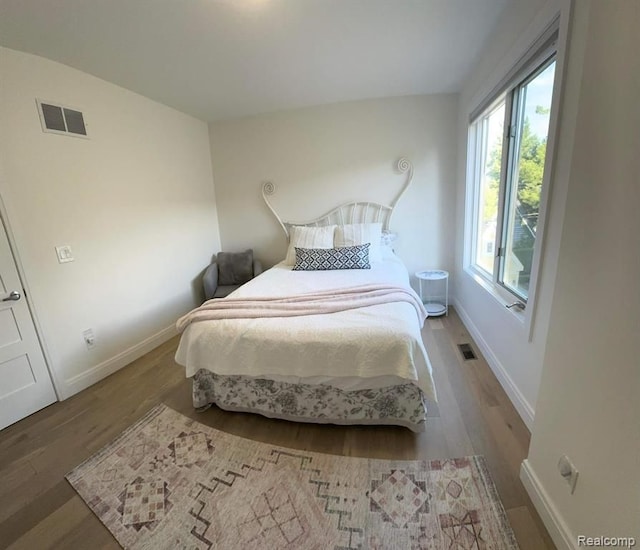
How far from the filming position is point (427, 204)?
10.7 ft

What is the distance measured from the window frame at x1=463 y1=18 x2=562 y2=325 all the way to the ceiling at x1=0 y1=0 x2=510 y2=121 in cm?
44

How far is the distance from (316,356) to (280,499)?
664 millimetres

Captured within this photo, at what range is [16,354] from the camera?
74.7 inches

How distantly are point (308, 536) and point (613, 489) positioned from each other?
106 cm

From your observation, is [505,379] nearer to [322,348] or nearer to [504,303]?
[504,303]

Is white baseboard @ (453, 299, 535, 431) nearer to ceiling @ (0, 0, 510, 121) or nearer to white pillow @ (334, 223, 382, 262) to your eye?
white pillow @ (334, 223, 382, 262)

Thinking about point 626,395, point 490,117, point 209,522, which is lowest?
point 209,522

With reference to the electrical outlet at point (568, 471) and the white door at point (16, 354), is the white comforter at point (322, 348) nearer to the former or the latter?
the electrical outlet at point (568, 471)

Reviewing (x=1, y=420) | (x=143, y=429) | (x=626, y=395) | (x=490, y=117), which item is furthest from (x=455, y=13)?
(x=1, y=420)

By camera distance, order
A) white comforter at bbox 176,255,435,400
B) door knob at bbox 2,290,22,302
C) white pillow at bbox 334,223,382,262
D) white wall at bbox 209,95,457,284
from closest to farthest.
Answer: white comforter at bbox 176,255,435,400
door knob at bbox 2,290,22,302
white pillow at bbox 334,223,382,262
white wall at bbox 209,95,457,284

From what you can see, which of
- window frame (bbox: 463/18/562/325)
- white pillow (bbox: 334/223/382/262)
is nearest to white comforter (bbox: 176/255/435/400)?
window frame (bbox: 463/18/562/325)

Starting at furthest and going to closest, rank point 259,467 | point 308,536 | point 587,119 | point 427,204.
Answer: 1. point 427,204
2. point 259,467
3. point 308,536
4. point 587,119

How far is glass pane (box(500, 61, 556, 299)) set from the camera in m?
1.61

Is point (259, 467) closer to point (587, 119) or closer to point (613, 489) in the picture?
point (613, 489)
